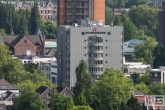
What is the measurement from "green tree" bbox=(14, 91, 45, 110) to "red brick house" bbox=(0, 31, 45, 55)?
170 ft

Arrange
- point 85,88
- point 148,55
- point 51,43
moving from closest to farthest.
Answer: point 85,88, point 148,55, point 51,43

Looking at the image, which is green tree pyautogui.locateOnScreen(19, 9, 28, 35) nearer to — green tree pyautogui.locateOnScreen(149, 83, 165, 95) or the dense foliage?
the dense foliage

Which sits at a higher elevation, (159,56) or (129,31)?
(159,56)

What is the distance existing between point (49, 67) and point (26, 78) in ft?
50.1

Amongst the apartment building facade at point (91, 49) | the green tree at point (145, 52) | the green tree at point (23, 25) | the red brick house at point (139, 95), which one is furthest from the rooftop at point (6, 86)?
the green tree at point (23, 25)

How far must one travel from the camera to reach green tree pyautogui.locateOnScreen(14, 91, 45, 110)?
351 ft

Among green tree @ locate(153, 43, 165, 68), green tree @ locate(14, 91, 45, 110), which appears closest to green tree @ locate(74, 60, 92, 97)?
green tree @ locate(14, 91, 45, 110)

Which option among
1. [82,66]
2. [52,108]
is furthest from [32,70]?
[52,108]

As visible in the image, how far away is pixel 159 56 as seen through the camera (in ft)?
481

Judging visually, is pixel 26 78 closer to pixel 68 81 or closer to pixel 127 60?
pixel 68 81

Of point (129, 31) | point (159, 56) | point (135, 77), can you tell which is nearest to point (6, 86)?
point (135, 77)

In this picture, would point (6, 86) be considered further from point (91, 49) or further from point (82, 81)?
point (91, 49)

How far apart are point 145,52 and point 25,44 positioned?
14446 mm

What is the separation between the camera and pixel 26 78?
5079 inches
